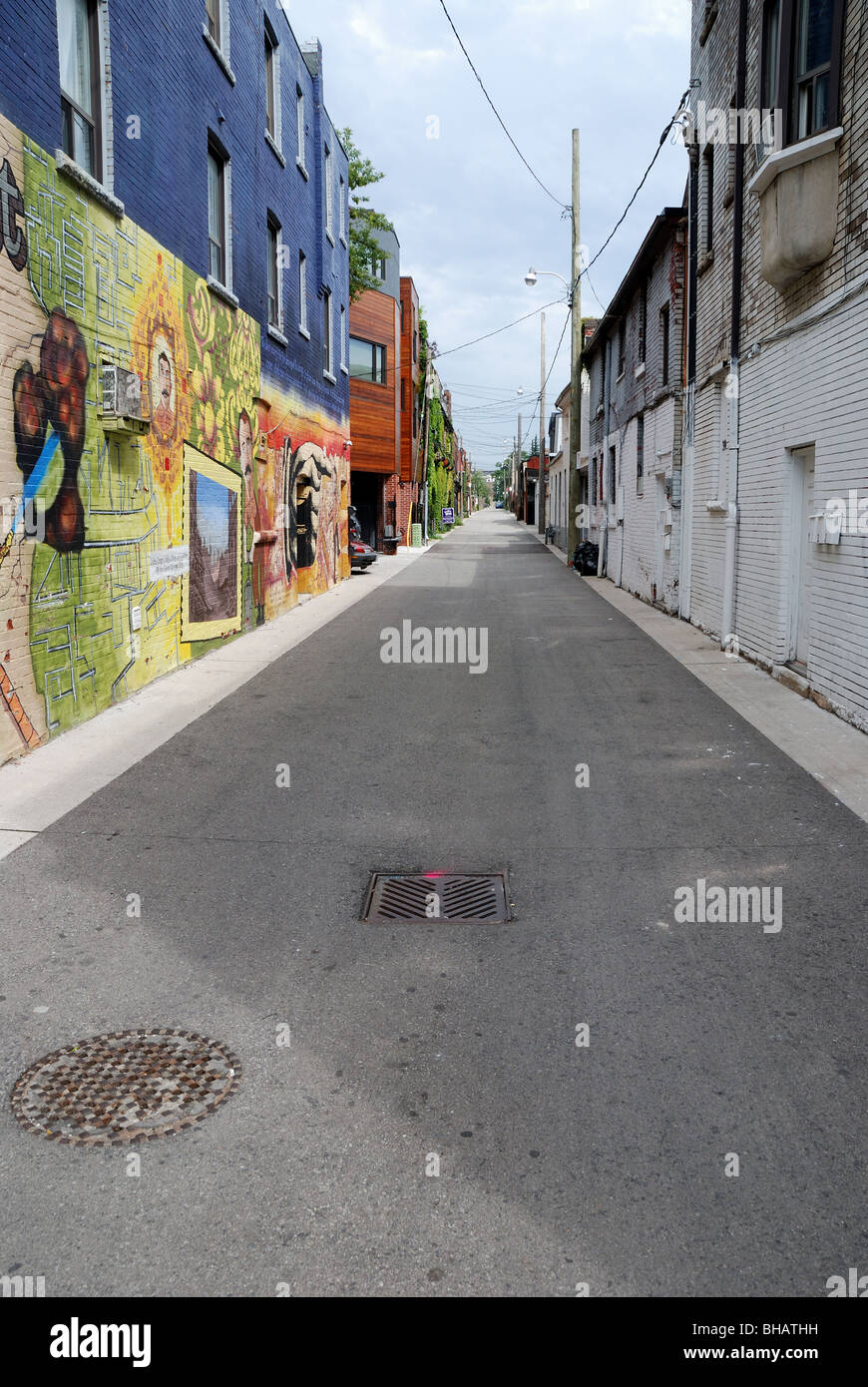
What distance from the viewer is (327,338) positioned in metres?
23.0

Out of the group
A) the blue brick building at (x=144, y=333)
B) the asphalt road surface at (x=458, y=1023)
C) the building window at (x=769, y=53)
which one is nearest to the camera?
the asphalt road surface at (x=458, y=1023)

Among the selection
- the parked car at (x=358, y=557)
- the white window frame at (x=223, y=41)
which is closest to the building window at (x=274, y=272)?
the white window frame at (x=223, y=41)

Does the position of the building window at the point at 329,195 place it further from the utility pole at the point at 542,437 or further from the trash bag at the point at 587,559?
the utility pole at the point at 542,437

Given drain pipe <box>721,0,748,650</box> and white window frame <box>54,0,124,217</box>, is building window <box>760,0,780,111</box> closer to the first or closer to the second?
drain pipe <box>721,0,748,650</box>

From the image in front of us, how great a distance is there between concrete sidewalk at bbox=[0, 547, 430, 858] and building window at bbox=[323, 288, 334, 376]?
9646 millimetres

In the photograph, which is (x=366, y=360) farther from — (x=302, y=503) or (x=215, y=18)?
(x=215, y=18)

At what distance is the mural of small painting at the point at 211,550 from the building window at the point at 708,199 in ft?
25.0

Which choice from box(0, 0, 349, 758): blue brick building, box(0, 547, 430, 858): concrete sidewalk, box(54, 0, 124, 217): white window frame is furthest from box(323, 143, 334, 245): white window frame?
box(54, 0, 124, 217): white window frame

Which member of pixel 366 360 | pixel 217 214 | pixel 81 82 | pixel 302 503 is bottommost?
pixel 302 503

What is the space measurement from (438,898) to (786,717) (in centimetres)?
516

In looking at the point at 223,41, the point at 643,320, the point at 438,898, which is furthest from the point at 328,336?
the point at 438,898

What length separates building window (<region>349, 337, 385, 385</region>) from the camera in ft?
123

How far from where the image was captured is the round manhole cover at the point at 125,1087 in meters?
3.32

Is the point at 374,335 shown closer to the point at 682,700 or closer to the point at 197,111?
the point at 197,111
